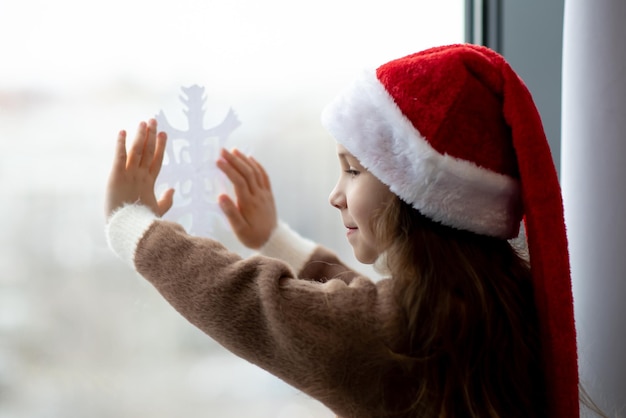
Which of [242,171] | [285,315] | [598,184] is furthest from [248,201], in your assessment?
[598,184]

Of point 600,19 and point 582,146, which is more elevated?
point 600,19

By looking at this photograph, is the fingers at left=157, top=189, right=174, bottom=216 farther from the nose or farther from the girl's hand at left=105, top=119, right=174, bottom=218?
the nose

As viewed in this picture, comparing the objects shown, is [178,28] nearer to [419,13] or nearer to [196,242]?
[196,242]

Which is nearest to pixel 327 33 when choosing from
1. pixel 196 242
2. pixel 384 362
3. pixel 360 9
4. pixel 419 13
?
pixel 360 9

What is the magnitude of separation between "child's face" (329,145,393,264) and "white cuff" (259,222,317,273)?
0.16 meters

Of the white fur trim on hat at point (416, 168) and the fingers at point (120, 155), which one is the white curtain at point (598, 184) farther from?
the fingers at point (120, 155)

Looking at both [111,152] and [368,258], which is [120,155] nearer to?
[111,152]

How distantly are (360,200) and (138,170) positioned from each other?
0.29 metres

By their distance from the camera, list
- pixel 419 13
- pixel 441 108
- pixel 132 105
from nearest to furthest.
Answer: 1. pixel 441 108
2. pixel 132 105
3. pixel 419 13

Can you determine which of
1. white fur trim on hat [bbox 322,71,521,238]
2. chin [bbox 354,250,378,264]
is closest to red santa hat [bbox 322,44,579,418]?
white fur trim on hat [bbox 322,71,521,238]

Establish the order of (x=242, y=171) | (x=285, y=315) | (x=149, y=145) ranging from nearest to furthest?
(x=285, y=315) < (x=149, y=145) < (x=242, y=171)

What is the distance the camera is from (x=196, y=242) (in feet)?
3.17

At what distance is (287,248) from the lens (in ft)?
3.92

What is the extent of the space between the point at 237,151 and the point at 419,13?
419 millimetres
